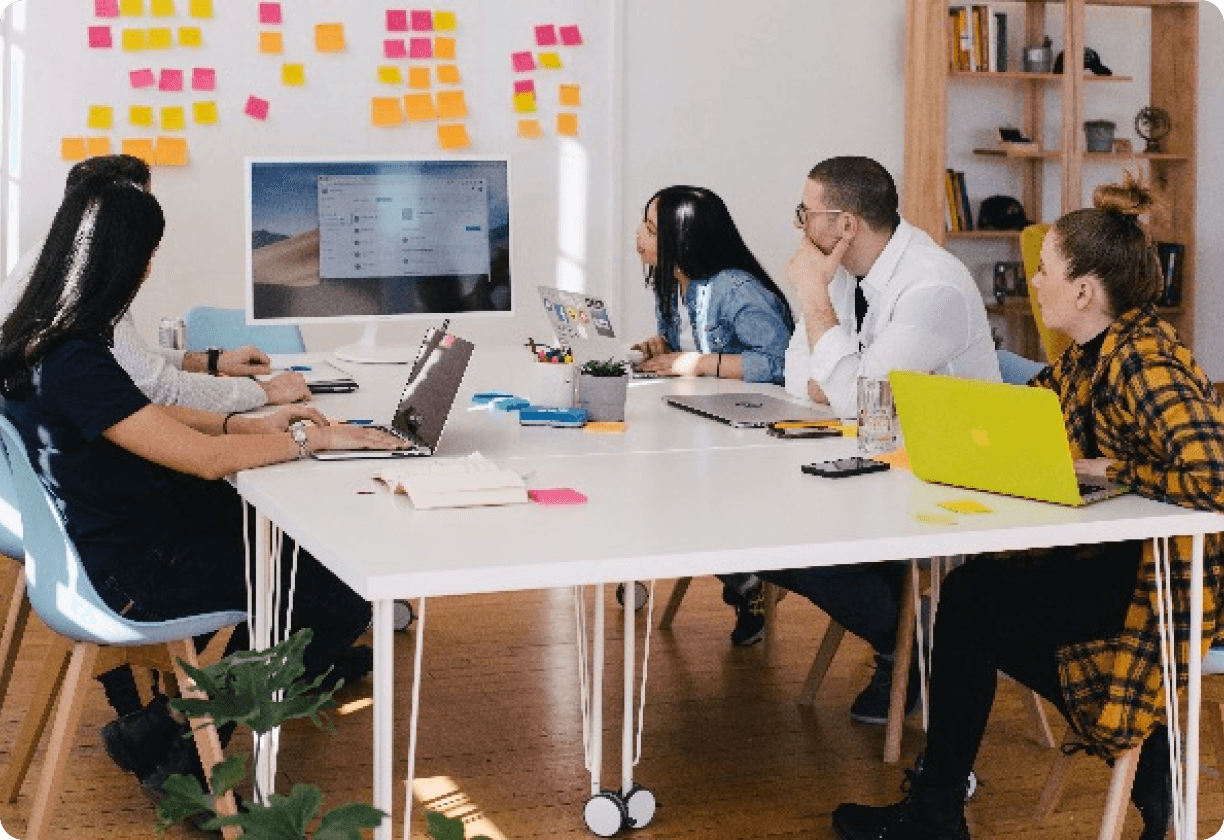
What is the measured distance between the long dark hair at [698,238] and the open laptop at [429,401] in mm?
1296

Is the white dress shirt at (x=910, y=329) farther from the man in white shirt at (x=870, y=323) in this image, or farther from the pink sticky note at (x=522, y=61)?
the pink sticky note at (x=522, y=61)

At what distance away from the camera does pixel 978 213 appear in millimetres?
7070

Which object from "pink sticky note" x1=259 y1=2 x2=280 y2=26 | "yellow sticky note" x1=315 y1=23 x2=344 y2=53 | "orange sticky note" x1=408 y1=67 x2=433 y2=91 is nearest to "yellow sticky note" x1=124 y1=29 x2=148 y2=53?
"pink sticky note" x1=259 y1=2 x2=280 y2=26

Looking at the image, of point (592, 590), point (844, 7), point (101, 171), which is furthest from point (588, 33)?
point (101, 171)

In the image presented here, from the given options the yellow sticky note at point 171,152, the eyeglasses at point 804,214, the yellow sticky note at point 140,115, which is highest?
the yellow sticky note at point 140,115

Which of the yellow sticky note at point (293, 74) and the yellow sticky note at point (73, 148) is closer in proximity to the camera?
the yellow sticky note at point (73, 148)

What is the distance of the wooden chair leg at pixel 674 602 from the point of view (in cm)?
414

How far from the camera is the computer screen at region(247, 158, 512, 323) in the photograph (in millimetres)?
4004

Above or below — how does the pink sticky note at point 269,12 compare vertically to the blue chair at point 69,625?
above

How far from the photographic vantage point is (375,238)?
4.08 m

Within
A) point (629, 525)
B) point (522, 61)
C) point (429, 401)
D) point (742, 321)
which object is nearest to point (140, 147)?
point (522, 61)

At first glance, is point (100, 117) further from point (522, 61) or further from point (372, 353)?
point (372, 353)

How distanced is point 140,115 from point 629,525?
3.92 m

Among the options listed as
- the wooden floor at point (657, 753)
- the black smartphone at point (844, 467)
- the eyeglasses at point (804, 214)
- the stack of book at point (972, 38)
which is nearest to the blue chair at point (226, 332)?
the wooden floor at point (657, 753)
